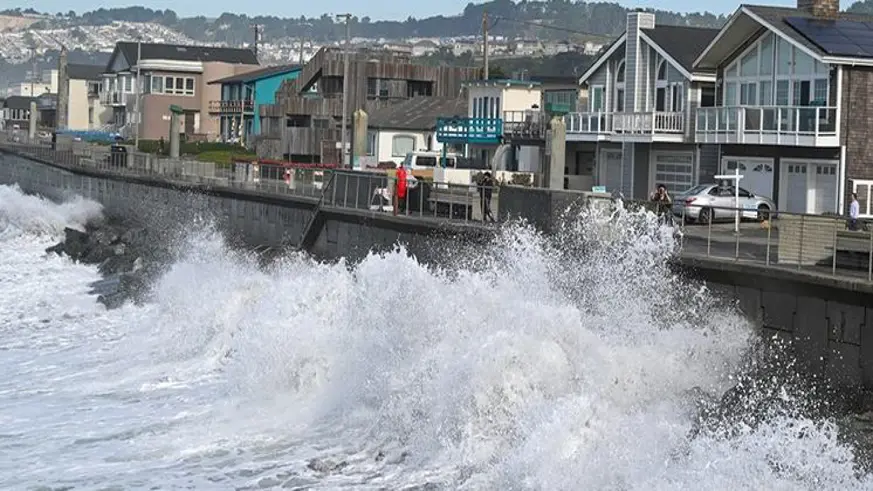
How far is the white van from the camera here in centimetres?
5325

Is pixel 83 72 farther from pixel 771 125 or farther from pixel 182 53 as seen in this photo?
pixel 771 125

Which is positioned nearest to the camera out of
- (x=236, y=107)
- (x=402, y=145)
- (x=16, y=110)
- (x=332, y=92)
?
(x=402, y=145)

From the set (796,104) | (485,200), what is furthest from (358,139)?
(485,200)

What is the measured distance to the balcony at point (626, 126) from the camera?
3812cm

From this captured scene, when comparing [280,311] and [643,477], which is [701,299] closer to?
[643,477]

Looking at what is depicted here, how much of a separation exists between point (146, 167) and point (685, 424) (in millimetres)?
39575

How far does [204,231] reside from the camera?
41.1 meters

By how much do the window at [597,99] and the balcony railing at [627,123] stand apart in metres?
0.95

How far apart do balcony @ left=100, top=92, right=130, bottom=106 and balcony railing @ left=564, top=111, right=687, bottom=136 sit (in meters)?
70.7

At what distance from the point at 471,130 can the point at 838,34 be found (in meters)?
19.9

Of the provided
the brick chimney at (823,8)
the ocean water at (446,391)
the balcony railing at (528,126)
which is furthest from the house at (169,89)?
the ocean water at (446,391)

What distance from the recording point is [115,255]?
44.8m

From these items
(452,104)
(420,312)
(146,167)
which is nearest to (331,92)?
(452,104)

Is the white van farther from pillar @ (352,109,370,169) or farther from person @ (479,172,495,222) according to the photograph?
person @ (479,172,495,222)
